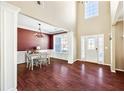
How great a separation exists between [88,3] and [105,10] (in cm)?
176

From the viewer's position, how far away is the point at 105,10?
230 inches

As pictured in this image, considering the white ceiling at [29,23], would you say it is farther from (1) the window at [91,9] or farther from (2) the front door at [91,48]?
(1) the window at [91,9]

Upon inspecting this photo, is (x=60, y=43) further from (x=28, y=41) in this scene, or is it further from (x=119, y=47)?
(x=119, y=47)

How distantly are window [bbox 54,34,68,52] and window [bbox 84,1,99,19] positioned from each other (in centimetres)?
258

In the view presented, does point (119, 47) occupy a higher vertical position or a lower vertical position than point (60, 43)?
lower

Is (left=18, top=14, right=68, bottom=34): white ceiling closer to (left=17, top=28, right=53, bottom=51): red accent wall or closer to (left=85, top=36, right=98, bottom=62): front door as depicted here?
(left=17, top=28, right=53, bottom=51): red accent wall

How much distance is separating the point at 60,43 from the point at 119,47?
498 cm

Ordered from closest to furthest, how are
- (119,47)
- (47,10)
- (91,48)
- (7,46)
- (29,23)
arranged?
(7,46) < (47,10) < (119,47) < (29,23) < (91,48)

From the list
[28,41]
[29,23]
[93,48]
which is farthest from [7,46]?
[93,48]

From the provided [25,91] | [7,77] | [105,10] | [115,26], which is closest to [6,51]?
[7,77]

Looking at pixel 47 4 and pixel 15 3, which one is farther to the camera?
pixel 47 4

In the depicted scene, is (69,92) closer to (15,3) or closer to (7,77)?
(7,77)

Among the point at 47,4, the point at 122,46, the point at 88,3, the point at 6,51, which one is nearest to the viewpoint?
the point at 6,51

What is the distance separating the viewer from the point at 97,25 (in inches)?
249
